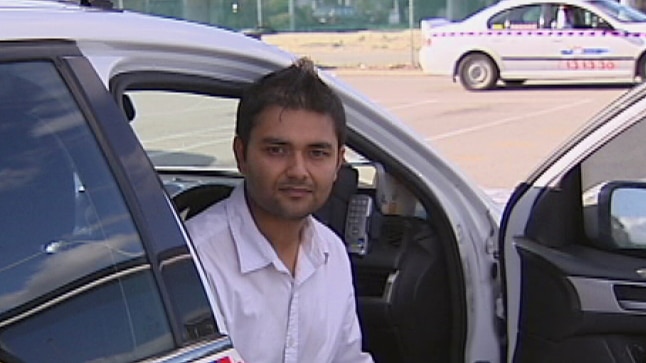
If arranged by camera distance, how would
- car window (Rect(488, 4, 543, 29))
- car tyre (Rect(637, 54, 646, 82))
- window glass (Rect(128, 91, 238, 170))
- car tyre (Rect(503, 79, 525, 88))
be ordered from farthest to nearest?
1. car tyre (Rect(503, 79, 525, 88))
2. car window (Rect(488, 4, 543, 29))
3. car tyre (Rect(637, 54, 646, 82))
4. window glass (Rect(128, 91, 238, 170))

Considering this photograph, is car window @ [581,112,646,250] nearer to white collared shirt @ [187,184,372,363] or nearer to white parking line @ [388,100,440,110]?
white collared shirt @ [187,184,372,363]

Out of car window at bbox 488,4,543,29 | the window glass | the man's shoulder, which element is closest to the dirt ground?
car window at bbox 488,4,543,29

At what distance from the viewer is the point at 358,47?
27.8 m

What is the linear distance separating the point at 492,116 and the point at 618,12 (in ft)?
12.2

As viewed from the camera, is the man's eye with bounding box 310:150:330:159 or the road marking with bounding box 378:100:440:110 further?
the road marking with bounding box 378:100:440:110

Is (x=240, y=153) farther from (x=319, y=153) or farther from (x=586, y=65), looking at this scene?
(x=586, y=65)

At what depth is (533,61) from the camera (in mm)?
17188

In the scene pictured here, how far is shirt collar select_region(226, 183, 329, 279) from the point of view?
7.81 feet

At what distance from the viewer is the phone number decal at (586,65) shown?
55.0 ft

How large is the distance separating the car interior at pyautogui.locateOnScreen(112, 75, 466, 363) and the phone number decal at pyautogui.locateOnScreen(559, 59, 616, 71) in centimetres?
1419

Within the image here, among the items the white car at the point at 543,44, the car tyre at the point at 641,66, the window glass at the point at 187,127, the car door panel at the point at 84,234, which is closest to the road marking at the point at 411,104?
the white car at the point at 543,44

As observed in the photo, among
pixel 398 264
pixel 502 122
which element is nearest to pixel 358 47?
pixel 502 122

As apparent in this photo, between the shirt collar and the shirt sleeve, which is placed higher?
the shirt collar

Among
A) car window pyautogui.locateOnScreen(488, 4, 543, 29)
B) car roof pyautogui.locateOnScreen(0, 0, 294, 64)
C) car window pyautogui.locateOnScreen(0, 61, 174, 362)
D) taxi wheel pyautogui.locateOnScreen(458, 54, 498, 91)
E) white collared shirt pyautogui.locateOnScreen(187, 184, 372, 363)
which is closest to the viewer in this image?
car window pyautogui.locateOnScreen(0, 61, 174, 362)
